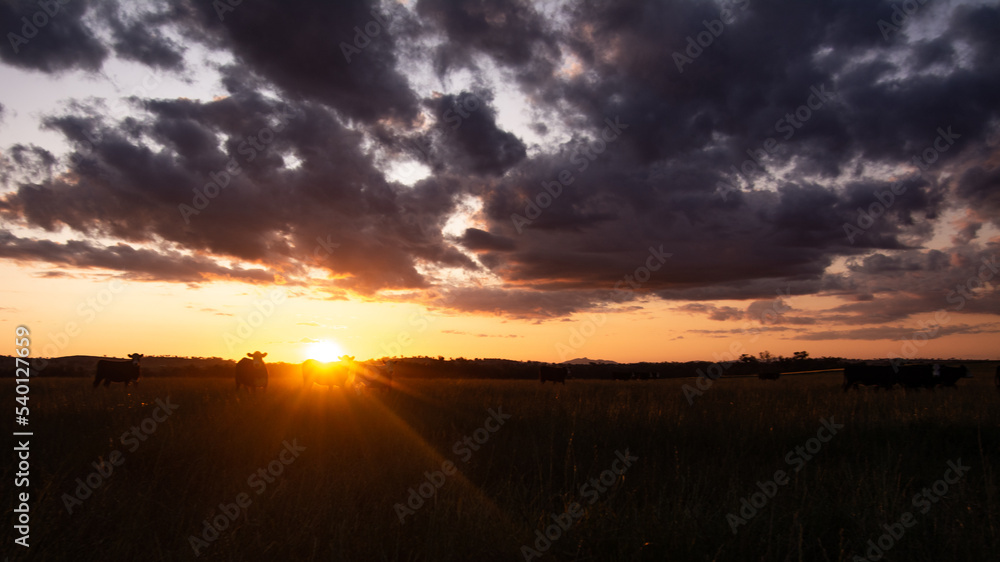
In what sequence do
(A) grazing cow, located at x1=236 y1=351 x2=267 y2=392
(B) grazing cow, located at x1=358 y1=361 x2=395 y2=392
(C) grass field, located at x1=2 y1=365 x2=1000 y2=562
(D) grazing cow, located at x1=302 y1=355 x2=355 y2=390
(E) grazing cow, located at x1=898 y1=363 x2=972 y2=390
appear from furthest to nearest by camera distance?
(E) grazing cow, located at x1=898 y1=363 x2=972 y2=390 → (B) grazing cow, located at x1=358 y1=361 x2=395 y2=392 → (D) grazing cow, located at x1=302 y1=355 x2=355 y2=390 → (A) grazing cow, located at x1=236 y1=351 x2=267 y2=392 → (C) grass field, located at x1=2 y1=365 x2=1000 y2=562

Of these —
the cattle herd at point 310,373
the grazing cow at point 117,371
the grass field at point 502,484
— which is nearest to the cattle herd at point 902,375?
the grass field at point 502,484

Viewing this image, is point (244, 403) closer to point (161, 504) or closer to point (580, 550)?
point (161, 504)

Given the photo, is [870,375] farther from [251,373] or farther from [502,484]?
[251,373]

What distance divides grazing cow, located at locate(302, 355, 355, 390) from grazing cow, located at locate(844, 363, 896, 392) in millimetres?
23328

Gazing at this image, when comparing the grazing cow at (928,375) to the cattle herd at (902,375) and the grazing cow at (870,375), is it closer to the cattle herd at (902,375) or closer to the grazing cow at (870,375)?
the cattle herd at (902,375)

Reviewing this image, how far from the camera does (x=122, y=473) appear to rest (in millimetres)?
6051

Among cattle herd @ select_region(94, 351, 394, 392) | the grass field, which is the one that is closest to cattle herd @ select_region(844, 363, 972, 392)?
the grass field

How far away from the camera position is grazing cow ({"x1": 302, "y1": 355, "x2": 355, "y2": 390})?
1903cm

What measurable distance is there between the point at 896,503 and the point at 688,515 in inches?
86.8

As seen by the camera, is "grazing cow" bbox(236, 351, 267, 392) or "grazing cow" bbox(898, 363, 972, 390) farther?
"grazing cow" bbox(898, 363, 972, 390)

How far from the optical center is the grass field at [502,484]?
426cm

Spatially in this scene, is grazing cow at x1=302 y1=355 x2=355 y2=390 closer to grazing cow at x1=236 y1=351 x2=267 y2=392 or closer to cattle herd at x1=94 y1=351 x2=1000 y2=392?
cattle herd at x1=94 y1=351 x2=1000 y2=392

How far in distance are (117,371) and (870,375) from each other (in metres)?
33.5

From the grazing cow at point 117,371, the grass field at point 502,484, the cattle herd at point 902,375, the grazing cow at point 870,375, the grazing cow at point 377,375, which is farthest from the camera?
the grazing cow at point 870,375
